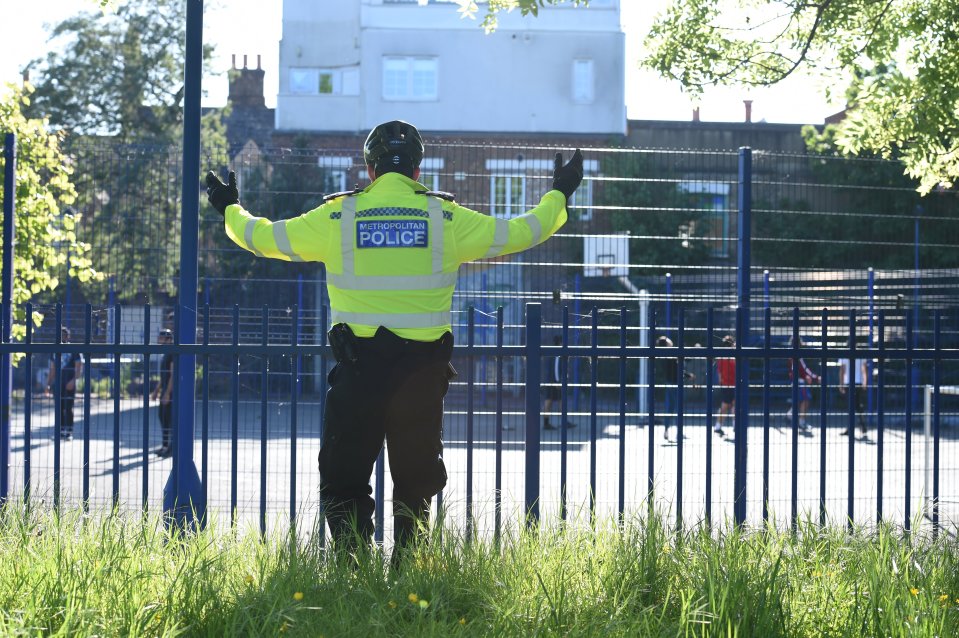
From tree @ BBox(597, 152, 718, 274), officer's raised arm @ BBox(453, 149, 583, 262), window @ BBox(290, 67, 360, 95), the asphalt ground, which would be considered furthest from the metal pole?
window @ BBox(290, 67, 360, 95)

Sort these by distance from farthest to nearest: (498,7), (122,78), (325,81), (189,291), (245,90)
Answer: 1. (245,90)
2. (325,81)
3. (122,78)
4. (498,7)
5. (189,291)

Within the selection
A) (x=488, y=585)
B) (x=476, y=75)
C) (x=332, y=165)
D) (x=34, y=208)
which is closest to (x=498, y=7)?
(x=332, y=165)

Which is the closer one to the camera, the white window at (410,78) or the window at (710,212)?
the window at (710,212)

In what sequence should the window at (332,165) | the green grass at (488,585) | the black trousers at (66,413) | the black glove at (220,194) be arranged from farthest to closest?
1. the black trousers at (66,413)
2. the window at (332,165)
3. the black glove at (220,194)
4. the green grass at (488,585)

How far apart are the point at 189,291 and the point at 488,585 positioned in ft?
10.00

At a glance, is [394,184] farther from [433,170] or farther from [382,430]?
[433,170]

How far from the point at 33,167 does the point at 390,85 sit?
2317 centimetres

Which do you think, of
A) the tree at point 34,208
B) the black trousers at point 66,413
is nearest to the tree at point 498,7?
the tree at point 34,208

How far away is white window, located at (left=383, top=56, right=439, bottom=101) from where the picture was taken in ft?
104

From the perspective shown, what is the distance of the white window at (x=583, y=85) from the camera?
3148 cm

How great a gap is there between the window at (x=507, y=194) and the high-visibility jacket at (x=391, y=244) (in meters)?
5.76

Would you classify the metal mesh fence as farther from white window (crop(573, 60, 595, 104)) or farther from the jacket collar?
white window (crop(573, 60, 595, 104))

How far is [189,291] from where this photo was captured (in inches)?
248

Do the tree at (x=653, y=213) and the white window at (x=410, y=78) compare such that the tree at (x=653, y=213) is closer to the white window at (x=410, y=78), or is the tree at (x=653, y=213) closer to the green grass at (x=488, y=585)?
the green grass at (x=488, y=585)
